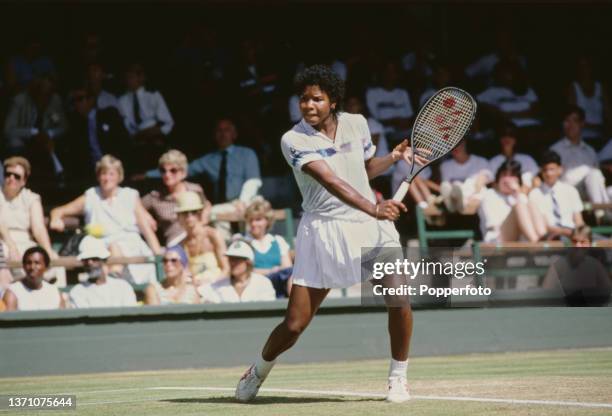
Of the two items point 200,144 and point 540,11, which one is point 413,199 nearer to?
point 200,144

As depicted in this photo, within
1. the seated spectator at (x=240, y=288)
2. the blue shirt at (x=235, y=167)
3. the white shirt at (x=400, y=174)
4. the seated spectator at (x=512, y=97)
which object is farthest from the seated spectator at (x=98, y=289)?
the seated spectator at (x=512, y=97)

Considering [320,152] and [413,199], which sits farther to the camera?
[413,199]

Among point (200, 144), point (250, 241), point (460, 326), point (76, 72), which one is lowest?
point (460, 326)

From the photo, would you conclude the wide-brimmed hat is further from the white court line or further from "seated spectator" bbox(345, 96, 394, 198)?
the white court line

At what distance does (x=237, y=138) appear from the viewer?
1396 centimetres

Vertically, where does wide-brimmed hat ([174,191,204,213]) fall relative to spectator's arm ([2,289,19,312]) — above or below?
above

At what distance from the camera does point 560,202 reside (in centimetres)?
1272

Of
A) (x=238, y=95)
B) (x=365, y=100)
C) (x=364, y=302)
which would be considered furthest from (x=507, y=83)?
(x=364, y=302)

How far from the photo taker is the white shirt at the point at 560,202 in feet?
41.4

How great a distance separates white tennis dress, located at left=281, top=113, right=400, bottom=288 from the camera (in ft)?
22.2

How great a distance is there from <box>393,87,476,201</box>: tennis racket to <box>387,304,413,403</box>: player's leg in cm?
84

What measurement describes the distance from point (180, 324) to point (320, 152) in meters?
4.95

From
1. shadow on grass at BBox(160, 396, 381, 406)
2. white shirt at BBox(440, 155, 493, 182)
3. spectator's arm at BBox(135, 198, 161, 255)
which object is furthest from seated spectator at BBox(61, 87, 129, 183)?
shadow on grass at BBox(160, 396, 381, 406)

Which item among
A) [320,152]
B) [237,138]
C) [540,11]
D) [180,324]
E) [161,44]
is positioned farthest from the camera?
[540,11]
